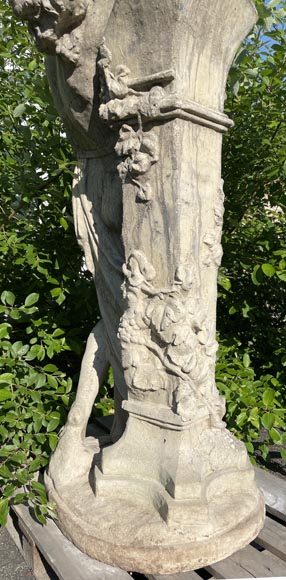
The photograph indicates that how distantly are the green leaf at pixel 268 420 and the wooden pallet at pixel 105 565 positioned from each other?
29 centimetres

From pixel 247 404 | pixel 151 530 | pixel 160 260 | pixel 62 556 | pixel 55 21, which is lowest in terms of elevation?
pixel 62 556

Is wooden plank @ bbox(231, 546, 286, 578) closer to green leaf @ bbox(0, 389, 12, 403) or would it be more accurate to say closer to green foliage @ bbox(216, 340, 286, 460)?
green foliage @ bbox(216, 340, 286, 460)

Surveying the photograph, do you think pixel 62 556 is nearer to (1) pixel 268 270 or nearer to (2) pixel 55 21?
(1) pixel 268 270

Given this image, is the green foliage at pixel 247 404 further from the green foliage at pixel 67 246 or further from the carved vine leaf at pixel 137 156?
the carved vine leaf at pixel 137 156

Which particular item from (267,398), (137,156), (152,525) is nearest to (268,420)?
(267,398)

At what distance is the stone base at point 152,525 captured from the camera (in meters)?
1.47

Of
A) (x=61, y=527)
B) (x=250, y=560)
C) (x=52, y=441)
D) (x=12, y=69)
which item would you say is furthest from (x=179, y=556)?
(x=12, y=69)

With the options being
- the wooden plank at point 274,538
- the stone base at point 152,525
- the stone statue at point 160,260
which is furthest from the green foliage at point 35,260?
the wooden plank at point 274,538

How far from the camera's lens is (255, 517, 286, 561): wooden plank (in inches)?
63.7

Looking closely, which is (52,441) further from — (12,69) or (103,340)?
(12,69)

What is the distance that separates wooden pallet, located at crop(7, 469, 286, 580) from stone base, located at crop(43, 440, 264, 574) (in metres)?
0.03

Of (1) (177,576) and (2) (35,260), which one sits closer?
(1) (177,576)

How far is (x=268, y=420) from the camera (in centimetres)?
211

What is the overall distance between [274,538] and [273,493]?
31 centimetres
